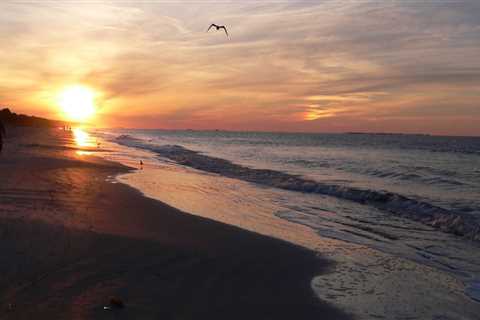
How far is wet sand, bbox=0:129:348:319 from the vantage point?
5.45 m

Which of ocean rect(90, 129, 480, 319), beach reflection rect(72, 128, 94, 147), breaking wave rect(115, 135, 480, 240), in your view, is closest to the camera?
ocean rect(90, 129, 480, 319)

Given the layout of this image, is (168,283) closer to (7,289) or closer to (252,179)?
(7,289)

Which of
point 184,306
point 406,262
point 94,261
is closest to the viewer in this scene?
point 184,306

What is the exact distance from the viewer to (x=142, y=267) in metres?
7.00

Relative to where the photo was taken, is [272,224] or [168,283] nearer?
[168,283]

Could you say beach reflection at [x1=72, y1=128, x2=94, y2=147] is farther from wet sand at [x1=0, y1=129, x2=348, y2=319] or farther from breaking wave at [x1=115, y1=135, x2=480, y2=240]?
wet sand at [x1=0, y1=129, x2=348, y2=319]

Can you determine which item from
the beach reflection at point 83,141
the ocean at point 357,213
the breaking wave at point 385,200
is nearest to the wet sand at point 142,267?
the ocean at point 357,213

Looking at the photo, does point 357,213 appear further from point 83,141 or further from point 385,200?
point 83,141

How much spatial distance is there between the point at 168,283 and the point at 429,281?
4402 millimetres

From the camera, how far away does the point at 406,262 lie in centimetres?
859

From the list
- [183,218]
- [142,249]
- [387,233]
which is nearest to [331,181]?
[387,233]


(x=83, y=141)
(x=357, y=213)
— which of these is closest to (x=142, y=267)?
(x=357, y=213)

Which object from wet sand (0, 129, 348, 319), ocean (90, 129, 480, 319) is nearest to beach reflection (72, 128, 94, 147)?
ocean (90, 129, 480, 319)

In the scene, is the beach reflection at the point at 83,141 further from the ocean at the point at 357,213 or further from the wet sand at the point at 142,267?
the wet sand at the point at 142,267
